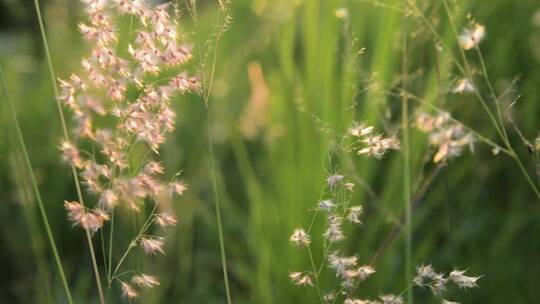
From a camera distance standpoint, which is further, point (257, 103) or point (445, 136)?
point (257, 103)

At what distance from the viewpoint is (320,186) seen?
2.02 m

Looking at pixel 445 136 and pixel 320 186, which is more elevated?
pixel 320 186

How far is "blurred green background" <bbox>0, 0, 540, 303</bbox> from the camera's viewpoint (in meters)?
2.01

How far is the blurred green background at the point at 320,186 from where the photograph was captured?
6.59ft

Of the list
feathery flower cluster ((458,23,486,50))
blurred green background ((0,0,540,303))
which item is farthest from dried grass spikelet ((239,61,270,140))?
feathery flower cluster ((458,23,486,50))

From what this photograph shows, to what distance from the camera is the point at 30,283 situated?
2.29 metres

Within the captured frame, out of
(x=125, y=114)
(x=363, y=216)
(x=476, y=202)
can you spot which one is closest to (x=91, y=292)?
(x=363, y=216)

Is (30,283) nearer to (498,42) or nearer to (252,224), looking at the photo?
(252,224)

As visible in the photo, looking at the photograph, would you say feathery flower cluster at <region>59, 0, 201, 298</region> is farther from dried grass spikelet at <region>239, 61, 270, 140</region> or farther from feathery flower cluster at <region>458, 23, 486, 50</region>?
dried grass spikelet at <region>239, 61, 270, 140</region>

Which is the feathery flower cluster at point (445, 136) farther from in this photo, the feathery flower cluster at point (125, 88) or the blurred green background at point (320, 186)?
the blurred green background at point (320, 186)

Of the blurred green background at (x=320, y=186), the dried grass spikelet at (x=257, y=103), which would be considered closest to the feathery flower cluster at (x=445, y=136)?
the blurred green background at (x=320, y=186)

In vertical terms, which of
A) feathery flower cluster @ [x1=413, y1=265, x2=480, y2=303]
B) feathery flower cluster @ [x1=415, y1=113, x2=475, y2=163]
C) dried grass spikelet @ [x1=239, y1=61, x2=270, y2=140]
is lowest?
feathery flower cluster @ [x1=413, y1=265, x2=480, y2=303]

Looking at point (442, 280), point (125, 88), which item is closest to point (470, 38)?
point (442, 280)

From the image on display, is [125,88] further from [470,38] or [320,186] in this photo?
[320,186]
